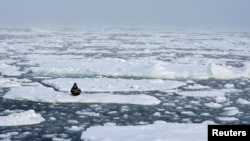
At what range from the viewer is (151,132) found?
318 inches

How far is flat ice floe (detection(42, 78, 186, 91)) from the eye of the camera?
42.2ft

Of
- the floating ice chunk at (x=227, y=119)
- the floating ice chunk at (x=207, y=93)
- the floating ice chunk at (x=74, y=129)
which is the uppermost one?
the floating ice chunk at (x=207, y=93)

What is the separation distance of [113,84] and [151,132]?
5486 mm

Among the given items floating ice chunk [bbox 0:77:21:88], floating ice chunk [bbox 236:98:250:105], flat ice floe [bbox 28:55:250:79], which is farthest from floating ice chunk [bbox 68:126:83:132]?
flat ice floe [bbox 28:55:250:79]

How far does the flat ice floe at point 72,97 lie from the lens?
11.1 meters

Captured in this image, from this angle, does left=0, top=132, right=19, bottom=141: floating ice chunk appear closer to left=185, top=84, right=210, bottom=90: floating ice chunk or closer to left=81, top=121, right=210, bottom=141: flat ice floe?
left=81, top=121, right=210, bottom=141: flat ice floe

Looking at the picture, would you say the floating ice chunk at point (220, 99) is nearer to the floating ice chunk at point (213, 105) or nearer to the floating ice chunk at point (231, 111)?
the floating ice chunk at point (213, 105)

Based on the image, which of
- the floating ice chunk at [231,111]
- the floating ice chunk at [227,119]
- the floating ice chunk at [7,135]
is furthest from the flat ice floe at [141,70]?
the floating ice chunk at [7,135]

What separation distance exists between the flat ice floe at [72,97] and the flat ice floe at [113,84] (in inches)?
36.5

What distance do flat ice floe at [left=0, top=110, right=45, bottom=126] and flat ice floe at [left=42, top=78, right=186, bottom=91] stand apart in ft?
10.6

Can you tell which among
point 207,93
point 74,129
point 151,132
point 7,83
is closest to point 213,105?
point 207,93

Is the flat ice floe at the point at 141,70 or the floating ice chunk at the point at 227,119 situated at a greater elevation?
the flat ice floe at the point at 141,70

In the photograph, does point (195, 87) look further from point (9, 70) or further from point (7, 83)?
point (9, 70)

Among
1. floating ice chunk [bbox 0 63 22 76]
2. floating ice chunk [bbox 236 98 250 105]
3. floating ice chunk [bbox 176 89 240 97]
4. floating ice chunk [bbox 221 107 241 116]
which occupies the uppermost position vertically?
floating ice chunk [bbox 0 63 22 76]
